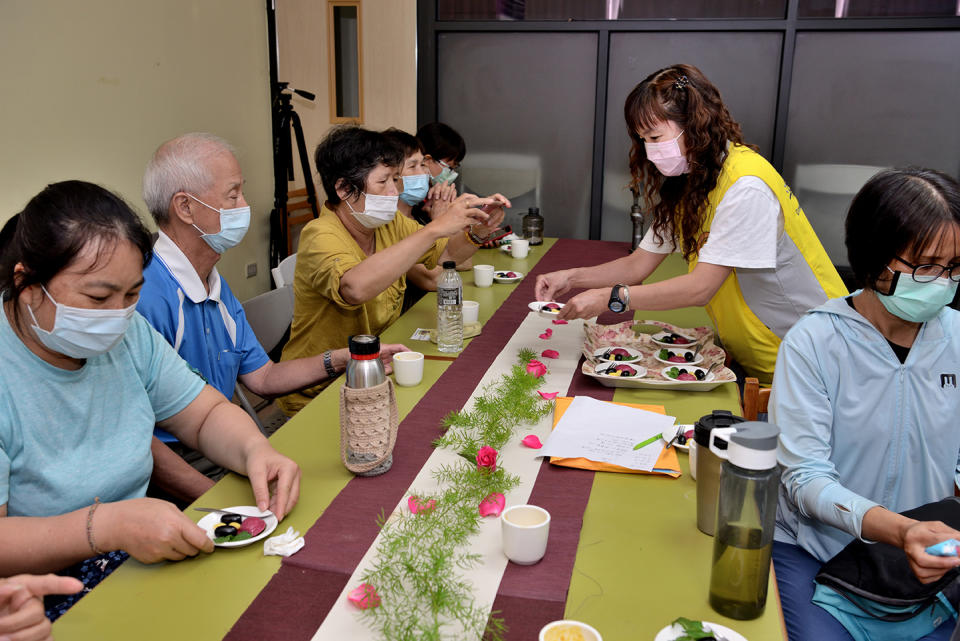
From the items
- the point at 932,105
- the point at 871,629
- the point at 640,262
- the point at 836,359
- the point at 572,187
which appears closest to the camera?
the point at 871,629

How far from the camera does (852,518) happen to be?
1346 millimetres

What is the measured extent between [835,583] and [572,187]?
3.73 metres

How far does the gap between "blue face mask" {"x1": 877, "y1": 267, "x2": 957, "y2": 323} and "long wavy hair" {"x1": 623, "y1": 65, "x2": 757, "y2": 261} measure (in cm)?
82

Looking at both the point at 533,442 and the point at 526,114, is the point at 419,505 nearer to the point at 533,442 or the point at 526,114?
the point at 533,442

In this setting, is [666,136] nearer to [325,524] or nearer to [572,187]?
[325,524]

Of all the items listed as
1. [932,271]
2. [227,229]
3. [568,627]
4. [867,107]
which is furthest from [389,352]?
[867,107]

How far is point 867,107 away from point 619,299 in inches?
123

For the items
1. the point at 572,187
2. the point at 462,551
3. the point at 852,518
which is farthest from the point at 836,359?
the point at 572,187

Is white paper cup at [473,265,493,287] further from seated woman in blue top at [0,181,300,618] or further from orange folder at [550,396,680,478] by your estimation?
seated woman in blue top at [0,181,300,618]

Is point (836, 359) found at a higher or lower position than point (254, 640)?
higher

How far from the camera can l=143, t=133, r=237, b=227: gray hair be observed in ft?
6.31

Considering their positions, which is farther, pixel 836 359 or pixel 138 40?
pixel 138 40

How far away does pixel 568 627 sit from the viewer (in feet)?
3.22

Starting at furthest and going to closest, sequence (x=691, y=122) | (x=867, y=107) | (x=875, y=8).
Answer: (x=867, y=107)
(x=875, y=8)
(x=691, y=122)
